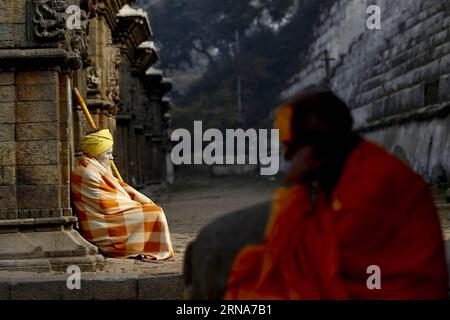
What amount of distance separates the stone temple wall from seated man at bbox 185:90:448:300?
58.5 feet

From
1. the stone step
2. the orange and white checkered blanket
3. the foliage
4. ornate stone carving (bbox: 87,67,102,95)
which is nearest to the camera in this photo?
the stone step

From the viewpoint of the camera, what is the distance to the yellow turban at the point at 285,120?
3.71m

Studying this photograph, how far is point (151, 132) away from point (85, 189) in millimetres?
20450

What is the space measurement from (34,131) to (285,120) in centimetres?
514

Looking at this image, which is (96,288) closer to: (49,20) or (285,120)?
(49,20)

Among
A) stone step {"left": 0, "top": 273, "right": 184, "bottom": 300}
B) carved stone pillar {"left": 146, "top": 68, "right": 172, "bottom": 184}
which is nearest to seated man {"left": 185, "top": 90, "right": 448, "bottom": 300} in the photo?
stone step {"left": 0, "top": 273, "right": 184, "bottom": 300}

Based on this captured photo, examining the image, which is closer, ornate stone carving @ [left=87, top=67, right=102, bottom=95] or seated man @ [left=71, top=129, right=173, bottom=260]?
seated man @ [left=71, top=129, right=173, bottom=260]

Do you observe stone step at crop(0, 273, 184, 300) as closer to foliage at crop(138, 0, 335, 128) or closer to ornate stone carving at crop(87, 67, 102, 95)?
ornate stone carving at crop(87, 67, 102, 95)

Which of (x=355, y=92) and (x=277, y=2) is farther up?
(x=277, y=2)

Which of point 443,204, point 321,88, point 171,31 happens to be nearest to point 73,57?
point 321,88

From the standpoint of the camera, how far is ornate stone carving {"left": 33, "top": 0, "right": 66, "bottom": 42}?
8328 mm

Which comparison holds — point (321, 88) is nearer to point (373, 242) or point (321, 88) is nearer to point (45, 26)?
point (373, 242)

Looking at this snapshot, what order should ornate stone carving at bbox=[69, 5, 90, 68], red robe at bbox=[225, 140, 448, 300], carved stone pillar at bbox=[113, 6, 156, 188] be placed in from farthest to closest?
carved stone pillar at bbox=[113, 6, 156, 188] < ornate stone carving at bbox=[69, 5, 90, 68] < red robe at bbox=[225, 140, 448, 300]

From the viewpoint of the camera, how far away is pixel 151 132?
2939cm
